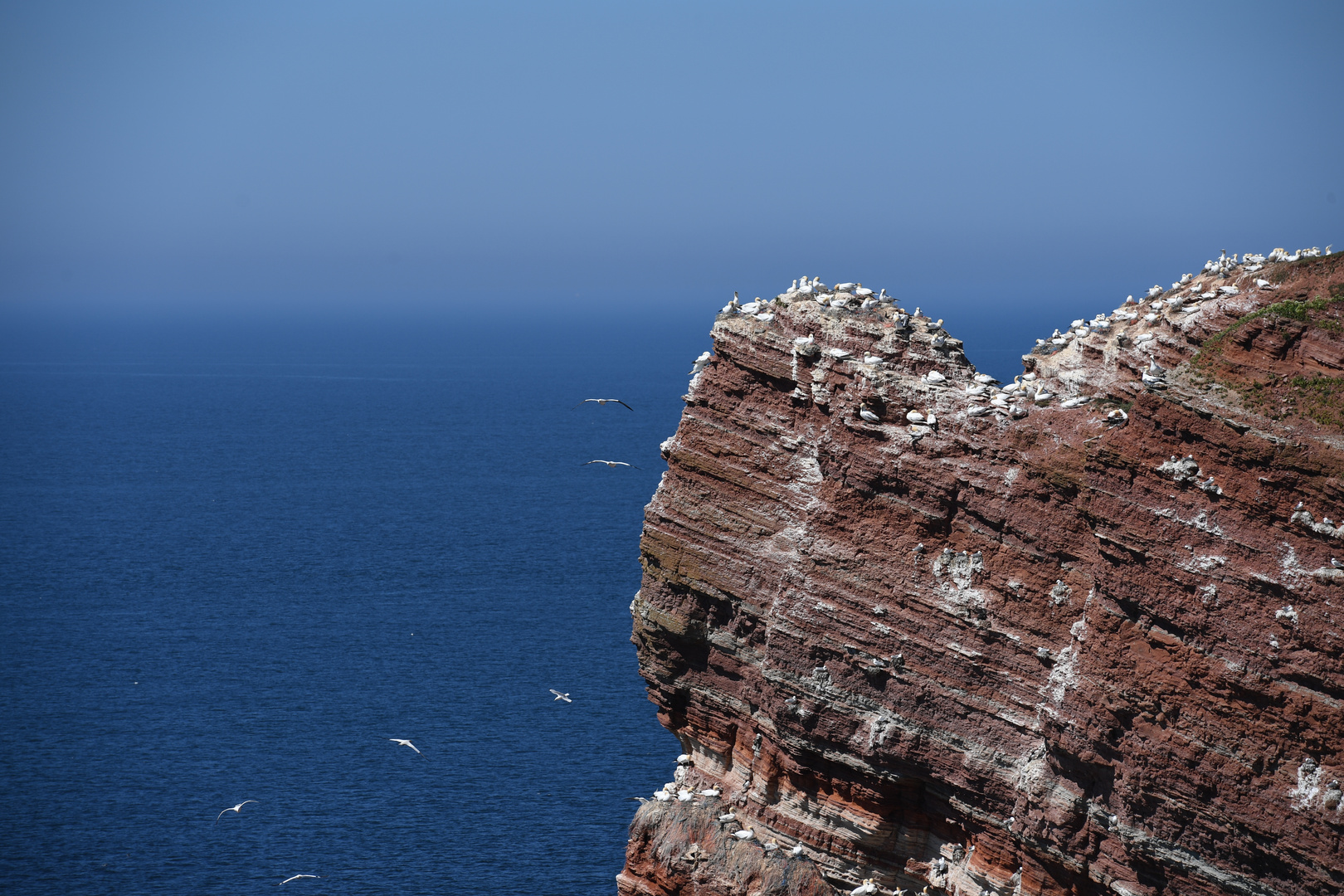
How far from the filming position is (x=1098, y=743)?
2198 centimetres

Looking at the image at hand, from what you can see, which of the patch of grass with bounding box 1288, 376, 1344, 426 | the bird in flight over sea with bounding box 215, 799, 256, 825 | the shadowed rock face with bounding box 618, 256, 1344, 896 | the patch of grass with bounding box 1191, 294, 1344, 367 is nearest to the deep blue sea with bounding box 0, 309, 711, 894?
the bird in flight over sea with bounding box 215, 799, 256, 825

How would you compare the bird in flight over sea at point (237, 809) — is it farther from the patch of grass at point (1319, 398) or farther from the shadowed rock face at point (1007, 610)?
the patch of grass at point (1319, 398)

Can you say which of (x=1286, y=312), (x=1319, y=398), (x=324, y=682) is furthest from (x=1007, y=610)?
(x=324, y=682)

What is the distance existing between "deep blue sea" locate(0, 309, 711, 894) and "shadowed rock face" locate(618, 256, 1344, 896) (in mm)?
29612

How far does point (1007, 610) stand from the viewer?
2384cm

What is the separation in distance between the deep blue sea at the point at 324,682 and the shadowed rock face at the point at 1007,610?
29612 mm

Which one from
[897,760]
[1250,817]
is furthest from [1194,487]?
[897,760]

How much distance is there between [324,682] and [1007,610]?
62930 millimetres

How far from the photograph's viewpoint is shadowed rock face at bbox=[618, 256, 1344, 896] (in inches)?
797

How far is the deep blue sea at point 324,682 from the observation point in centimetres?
5800

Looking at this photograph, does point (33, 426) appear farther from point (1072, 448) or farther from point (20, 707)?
point (1072, 448)

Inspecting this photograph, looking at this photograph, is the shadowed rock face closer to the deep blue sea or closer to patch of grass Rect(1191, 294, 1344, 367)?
patch of grass Rect(1191, 294, 1344, 367)

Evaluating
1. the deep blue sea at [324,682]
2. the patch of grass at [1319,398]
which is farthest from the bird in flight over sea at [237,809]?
the patch of grass at [1319,398]

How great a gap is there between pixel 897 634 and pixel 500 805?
40354 millimetres
